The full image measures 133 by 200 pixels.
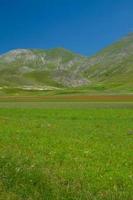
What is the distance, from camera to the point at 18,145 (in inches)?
902

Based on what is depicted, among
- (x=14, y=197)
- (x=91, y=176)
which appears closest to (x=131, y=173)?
(x=91, y=176)

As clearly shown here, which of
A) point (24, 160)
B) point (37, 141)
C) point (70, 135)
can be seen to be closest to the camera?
point (24, 160)

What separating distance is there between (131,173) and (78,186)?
296 centimetres

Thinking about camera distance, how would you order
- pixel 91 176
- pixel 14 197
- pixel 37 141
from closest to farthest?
pixel 14 197, pixel 91 176, pixel 37 141

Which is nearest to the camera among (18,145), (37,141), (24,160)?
(24,160)

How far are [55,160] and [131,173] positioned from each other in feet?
13.7

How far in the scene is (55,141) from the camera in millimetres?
24812

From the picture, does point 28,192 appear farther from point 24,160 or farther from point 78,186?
point 24,160

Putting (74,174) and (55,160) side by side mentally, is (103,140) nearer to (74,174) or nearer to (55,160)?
(55,160)

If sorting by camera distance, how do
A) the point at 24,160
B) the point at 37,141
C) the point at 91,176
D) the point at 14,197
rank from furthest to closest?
the point at 37,141 → the point at 24,160 → the point at 91,176 → the point at 14,197

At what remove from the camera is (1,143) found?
23453mm

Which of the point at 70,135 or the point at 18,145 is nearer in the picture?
the point at 18,145

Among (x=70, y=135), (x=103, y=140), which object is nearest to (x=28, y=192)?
(x=103, y=140)

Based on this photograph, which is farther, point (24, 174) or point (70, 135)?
point (70, 135)
